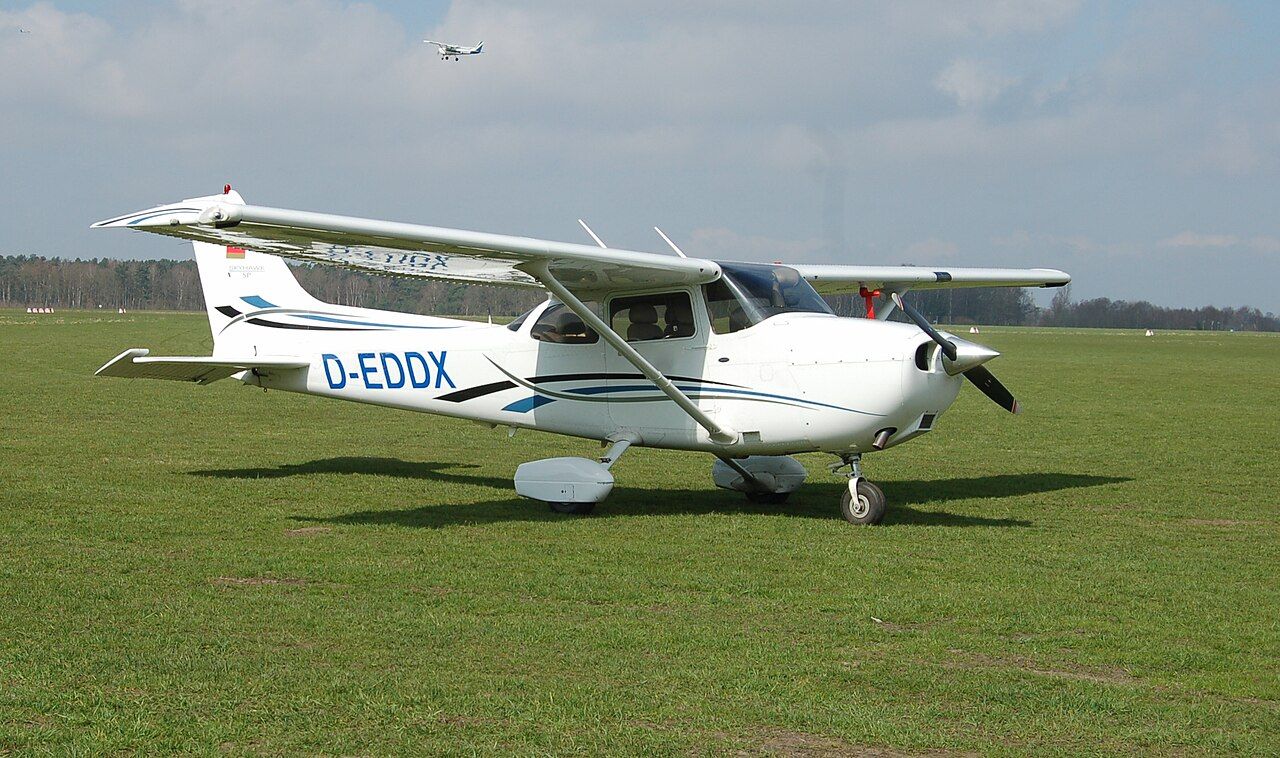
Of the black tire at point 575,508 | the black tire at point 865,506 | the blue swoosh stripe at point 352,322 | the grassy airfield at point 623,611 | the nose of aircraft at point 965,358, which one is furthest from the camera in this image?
the blue swoosh stripe at point 352,322

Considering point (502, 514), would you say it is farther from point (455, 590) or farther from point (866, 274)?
point (866, 274)

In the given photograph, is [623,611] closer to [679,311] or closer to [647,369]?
[647,369]

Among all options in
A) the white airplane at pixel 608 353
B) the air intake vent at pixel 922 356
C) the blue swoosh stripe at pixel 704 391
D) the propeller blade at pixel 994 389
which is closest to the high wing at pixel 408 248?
the white airplane at pixel 608 353

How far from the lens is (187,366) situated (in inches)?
469

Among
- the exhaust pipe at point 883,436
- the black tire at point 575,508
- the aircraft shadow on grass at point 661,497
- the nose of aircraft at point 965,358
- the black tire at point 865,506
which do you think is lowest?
the aircraft shadow on grass at point 661,497

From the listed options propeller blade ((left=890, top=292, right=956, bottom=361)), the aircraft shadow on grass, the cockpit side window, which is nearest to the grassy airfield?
the aircraft shadow on grass

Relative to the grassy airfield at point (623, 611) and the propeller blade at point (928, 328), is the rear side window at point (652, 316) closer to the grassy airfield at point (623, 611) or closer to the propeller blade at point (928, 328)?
the grassy airfield at point (623, 611)

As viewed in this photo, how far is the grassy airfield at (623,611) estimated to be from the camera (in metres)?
4.71

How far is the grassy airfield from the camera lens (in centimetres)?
471

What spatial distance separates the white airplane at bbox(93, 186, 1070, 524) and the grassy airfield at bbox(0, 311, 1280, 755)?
66cm

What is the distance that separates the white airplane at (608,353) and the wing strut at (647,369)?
0.06 feet

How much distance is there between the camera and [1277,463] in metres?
14.7

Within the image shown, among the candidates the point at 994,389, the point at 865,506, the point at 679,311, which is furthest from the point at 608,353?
the point at 994,389

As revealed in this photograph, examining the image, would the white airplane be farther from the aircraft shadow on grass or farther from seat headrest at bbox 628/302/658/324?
the aircraft shadow on grass
